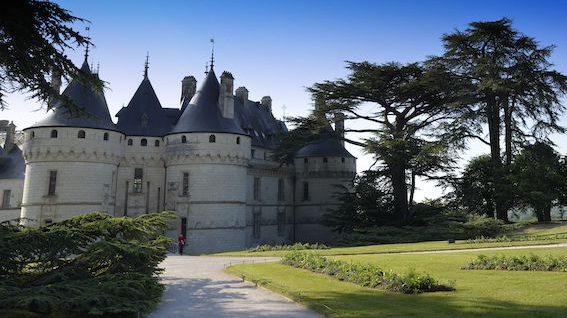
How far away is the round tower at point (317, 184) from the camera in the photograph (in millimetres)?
46750

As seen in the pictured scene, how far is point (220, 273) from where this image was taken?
57.2ft

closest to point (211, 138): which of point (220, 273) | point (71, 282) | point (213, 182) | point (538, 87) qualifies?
point (213, 182)

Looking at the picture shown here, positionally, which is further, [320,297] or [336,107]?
[336,107]

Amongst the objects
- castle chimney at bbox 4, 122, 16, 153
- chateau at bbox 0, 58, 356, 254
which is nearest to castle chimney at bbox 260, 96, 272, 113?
chateau at bbox 0, 58, 356, 254

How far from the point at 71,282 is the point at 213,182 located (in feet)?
79.3

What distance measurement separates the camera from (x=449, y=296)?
415 inches

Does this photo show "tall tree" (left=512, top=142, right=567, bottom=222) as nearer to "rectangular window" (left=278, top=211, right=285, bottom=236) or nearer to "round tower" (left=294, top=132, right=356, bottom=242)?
"round tower" (left=294, top=132, right=356, bottom=242)

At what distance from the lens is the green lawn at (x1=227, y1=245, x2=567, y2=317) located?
29.6ft

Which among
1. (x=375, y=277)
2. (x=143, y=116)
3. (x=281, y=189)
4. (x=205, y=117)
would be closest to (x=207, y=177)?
→ (x=205, y=117)

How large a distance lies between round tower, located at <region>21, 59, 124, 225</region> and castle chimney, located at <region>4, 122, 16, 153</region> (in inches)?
540

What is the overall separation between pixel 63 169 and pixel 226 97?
490 inches

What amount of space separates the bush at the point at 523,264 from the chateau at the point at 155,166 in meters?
21.0

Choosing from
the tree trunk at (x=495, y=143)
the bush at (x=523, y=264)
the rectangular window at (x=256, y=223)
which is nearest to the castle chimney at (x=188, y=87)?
the rectangular window at (x=256, y=223)

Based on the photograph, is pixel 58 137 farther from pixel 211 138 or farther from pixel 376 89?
pixel 376 89
